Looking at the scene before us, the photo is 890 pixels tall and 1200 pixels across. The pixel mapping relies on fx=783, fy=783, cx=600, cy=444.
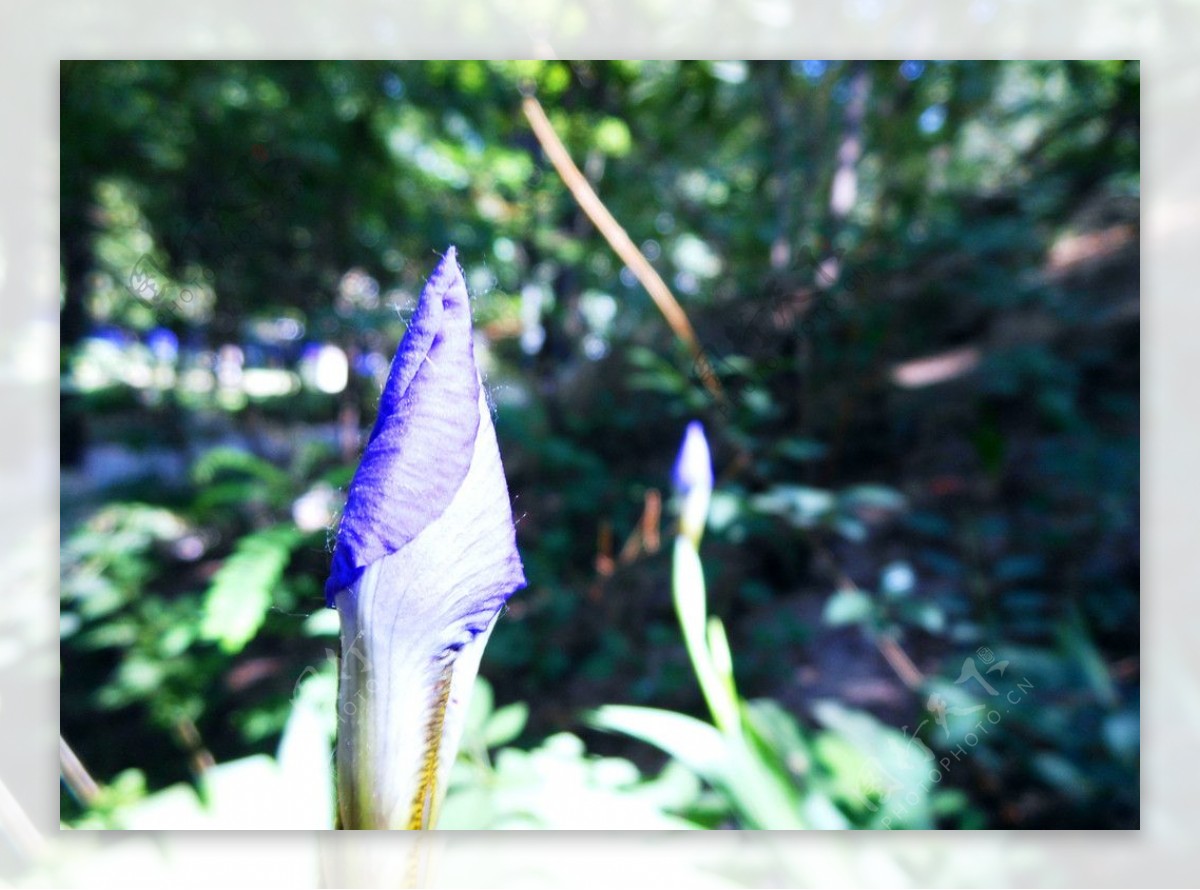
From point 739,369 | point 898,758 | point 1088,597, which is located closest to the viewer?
point 898,758

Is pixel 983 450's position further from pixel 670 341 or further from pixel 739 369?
pixel 670 341

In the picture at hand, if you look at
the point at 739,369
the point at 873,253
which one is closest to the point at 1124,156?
the point at 873,253

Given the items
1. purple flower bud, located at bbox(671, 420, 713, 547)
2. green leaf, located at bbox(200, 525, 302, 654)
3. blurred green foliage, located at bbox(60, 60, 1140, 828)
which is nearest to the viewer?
purple flower bud, located at bbox(671, 420, 713, 547)
